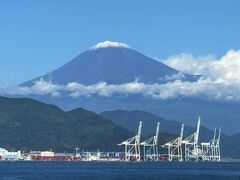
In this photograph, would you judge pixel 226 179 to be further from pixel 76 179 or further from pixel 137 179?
pixel 76 179

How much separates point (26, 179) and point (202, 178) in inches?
1508

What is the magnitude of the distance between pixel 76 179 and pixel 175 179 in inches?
846

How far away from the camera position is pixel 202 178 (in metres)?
172

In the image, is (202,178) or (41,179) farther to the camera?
(202,178)

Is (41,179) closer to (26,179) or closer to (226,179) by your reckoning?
(26,179)

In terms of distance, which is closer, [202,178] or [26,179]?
[26,179]

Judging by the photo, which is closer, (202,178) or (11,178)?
(11,178)

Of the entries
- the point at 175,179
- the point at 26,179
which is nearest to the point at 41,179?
the point at 26,179

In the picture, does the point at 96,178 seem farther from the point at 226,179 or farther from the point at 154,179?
the point at 226,179

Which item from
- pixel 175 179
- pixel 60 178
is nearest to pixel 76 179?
pixel 60 178

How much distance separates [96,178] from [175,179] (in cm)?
1647

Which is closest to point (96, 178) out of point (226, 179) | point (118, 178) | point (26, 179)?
point (118, 178)

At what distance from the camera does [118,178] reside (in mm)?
167250

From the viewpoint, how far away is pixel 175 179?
549 ft
